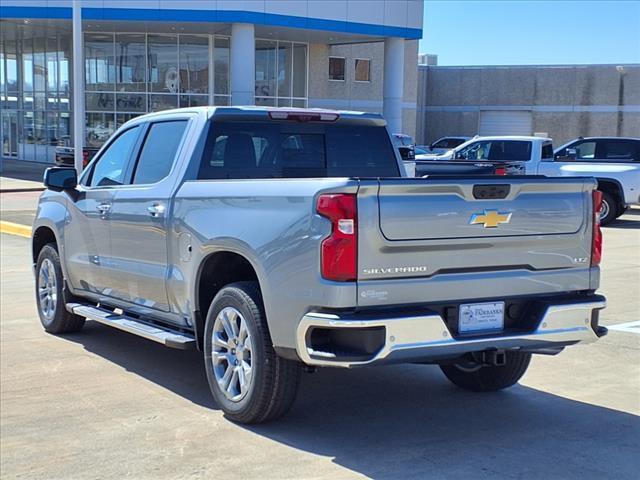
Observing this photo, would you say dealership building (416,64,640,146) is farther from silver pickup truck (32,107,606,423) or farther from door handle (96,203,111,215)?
silver pickup truck (32,107,606,423)

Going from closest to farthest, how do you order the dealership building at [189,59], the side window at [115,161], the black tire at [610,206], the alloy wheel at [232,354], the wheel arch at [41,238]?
the alloy wheel at [232,354], the side window at [115,161], the wheel arch at [41,238], the black tire at [610,206], the dealership building at [189,59]

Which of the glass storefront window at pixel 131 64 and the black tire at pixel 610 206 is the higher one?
the glass storefront window at pixel 131 64

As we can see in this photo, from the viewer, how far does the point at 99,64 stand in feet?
125

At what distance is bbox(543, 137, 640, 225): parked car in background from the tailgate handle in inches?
602

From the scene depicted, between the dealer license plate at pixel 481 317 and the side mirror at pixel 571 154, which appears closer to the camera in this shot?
the dealer license plate at pixel 481 317

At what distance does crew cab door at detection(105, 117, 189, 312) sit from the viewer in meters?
6.35

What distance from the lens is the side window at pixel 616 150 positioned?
66.5 feet

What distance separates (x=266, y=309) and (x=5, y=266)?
859 cm

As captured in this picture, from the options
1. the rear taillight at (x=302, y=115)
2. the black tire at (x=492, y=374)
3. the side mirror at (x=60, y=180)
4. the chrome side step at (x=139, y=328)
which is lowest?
the black tire at (x=492, y=374)

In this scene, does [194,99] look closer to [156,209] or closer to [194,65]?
[194,65]

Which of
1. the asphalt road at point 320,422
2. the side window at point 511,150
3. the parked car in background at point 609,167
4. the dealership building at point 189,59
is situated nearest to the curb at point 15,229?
the asphalt road at point 320,422

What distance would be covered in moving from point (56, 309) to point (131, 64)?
1237 inches

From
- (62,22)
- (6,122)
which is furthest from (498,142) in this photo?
(6,122)

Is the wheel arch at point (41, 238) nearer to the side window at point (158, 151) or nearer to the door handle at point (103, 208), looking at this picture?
the door handle at point (103, 208)
